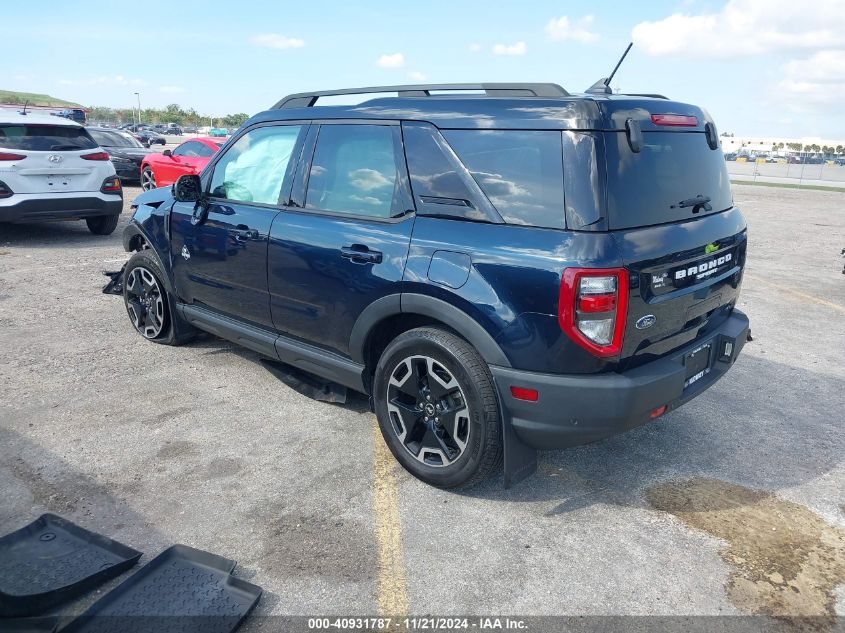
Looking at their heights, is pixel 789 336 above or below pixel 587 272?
below

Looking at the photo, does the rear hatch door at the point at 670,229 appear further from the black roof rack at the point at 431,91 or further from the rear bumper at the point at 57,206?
the rear bumper at the point at 57,206

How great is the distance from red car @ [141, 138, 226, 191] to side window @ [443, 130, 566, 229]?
11071mm

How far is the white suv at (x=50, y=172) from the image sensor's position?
8.65 metres

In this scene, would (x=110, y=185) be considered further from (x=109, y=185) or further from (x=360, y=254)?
(x=360, y=254)

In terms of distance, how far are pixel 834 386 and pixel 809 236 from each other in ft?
31.6

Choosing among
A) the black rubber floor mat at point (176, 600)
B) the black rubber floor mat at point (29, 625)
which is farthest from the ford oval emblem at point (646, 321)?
the black rubber floor mat at point (29, 625)

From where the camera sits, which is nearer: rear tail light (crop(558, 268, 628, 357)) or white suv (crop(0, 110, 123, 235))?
rear tail light (crop(558, 268, 628, 357))

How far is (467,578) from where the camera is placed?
275 centimetres

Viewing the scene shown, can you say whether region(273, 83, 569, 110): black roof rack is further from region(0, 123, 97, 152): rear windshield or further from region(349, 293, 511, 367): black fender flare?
region(0, 123, 97, 152): rear windshield

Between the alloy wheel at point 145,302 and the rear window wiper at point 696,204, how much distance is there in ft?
13.3

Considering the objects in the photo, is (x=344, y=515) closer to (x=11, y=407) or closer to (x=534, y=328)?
(x=534, y=328)

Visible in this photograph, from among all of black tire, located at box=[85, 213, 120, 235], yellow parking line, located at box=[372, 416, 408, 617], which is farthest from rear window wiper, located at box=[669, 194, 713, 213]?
black tire, located at box=[85, 213, 120, 235]

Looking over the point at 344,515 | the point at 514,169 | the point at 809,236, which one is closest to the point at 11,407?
the point at 344,515

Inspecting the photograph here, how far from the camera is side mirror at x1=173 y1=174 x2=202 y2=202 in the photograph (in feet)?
15.1
